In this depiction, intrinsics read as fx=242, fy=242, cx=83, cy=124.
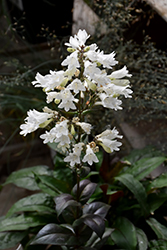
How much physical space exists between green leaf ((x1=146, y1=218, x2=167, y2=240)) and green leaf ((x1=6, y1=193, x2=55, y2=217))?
43 cm

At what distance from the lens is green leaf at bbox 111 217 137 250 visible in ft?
3.07

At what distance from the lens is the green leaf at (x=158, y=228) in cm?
98

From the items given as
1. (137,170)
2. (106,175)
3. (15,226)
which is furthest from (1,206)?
(137,170)

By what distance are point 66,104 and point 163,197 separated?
0.69 m

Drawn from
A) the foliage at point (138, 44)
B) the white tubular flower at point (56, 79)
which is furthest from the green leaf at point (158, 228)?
the white tubular flower at point (56, 79)

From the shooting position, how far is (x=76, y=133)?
2.54 ft

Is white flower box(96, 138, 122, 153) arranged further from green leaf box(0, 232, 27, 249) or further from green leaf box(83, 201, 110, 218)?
green leaf box(0, 232, 27, 249)

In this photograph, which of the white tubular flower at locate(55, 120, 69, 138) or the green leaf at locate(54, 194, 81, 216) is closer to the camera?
the white tubular flower at locate(55, 120, 69, 138)

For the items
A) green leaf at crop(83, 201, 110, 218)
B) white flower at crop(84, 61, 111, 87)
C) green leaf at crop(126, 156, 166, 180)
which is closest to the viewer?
white flower at crop(84, 61, 111, 87)

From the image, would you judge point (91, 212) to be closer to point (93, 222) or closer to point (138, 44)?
point (93, 222)

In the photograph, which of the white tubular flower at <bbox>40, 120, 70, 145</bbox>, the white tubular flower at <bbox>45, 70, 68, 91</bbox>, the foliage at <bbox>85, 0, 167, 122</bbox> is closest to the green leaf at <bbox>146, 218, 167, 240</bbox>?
the foliage at <bbox>85, 0, 167, 122</bbox>

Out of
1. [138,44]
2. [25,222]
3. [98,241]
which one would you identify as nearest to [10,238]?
[25,222]

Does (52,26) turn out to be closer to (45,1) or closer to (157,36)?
(45,1)

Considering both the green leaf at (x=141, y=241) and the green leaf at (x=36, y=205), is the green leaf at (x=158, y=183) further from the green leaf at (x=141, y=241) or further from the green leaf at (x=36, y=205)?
the green leaf at (x=36, y=205)
